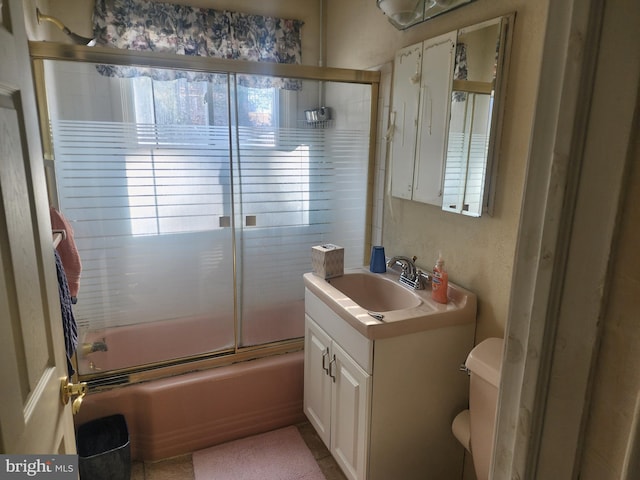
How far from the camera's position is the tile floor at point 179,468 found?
6.52 ft

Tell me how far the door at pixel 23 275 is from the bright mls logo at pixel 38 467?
0.02m

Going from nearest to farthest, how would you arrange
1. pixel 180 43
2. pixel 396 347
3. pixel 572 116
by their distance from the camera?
pixel 572 116 < pixel 396 347 < pixel 180 43

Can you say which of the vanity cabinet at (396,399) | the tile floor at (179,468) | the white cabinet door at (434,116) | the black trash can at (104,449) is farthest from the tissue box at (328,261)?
the black trash can at (104,449)

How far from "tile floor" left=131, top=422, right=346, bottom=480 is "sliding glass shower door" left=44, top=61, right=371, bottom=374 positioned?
0.50 meters

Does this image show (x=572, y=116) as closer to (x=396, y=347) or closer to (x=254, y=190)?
(x=396, y=347)

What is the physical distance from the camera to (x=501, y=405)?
→ 1.96 feet

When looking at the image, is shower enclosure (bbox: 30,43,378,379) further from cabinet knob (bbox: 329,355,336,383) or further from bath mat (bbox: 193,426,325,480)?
cabinet knob (bbox: 329,355,336,383)

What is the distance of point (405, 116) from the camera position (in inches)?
81.0

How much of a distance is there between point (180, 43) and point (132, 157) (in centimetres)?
99

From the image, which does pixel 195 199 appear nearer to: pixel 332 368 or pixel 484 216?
pixel 332 368

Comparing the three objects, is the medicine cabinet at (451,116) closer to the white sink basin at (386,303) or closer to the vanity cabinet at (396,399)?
the white sink basin at (386,303)

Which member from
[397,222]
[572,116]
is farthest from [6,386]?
[397,222]

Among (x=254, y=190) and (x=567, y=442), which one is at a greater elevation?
(x=254, y=190)

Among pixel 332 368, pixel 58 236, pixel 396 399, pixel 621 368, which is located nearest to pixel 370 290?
pixel 332 368
